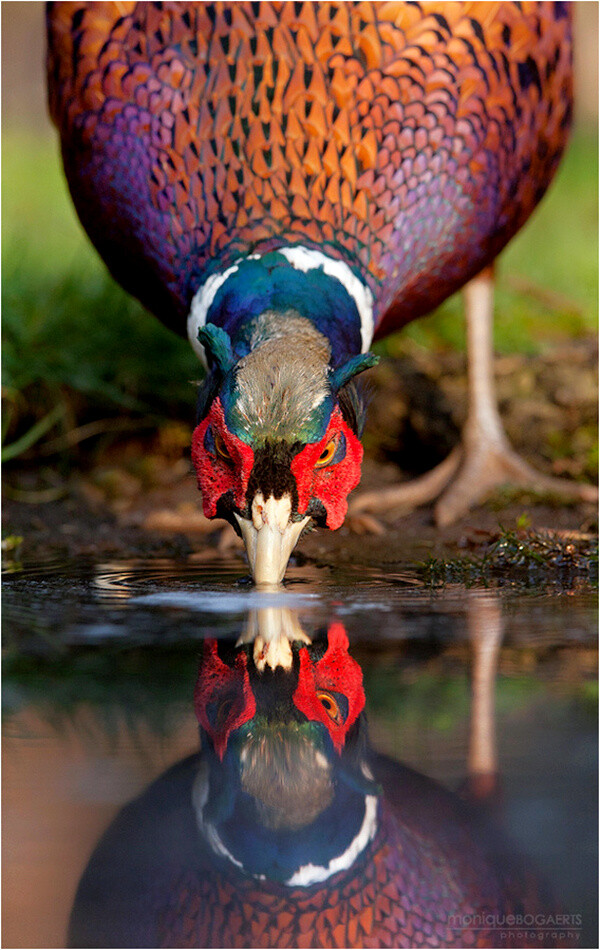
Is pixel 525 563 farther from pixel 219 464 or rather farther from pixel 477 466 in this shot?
pixel 477 466

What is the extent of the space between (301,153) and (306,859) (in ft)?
7.80

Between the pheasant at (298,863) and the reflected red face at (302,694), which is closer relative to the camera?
the pheasant at (298,863)

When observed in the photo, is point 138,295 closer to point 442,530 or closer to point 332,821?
point 442,530

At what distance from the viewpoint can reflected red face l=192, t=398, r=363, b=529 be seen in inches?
108

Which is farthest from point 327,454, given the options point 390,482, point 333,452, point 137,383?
point 137,383

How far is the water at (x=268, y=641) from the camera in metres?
1.67

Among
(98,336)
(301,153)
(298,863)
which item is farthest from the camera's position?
(98,336)

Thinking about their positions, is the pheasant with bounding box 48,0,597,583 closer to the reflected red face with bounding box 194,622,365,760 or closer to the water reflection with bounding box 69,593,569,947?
the reflected red face with bounding box 194,622,365,760

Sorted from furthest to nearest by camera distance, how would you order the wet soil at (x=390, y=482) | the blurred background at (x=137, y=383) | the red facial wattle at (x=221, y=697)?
the blurred background at (x=137, y=383)
the wet soil at (x=390, y=482)
the red facial wattle at (x=221, y=697)

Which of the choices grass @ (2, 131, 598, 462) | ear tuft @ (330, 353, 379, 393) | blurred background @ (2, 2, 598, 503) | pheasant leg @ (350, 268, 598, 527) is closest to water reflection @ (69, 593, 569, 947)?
ear tuft @ (330, 353, 379, 393)

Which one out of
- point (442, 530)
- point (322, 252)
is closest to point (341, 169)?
point (322, 252)

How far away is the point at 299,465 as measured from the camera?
2.76m

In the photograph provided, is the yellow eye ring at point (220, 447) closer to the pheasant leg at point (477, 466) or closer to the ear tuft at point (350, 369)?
the ear tuft at point (350, 369)

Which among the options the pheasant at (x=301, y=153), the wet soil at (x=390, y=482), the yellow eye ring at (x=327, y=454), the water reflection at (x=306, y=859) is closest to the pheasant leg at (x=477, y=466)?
the wet soil at (x=390, y=482)
